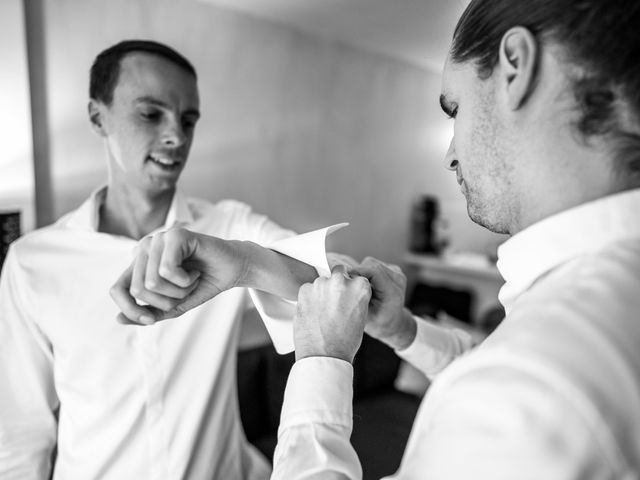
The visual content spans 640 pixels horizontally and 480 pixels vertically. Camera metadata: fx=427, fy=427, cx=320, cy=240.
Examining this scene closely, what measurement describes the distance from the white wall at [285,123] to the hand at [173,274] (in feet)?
0.73

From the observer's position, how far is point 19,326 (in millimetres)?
527

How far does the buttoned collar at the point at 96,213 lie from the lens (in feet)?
1.78

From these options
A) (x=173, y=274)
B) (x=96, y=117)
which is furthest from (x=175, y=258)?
(x=96, y=117)

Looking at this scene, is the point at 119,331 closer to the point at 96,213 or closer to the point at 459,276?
the point at 96,213

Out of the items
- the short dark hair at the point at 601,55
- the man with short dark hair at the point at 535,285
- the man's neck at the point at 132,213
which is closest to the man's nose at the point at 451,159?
the man with short dark hair at the point at 535,285

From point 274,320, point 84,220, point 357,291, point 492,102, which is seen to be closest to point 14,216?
point 84,220

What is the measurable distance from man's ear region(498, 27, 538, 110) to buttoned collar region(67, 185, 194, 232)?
0.40 m

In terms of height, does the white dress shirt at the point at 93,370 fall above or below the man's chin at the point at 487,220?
below

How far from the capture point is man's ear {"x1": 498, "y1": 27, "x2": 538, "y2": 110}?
0.90 feet

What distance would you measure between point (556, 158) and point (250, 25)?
0.45 m

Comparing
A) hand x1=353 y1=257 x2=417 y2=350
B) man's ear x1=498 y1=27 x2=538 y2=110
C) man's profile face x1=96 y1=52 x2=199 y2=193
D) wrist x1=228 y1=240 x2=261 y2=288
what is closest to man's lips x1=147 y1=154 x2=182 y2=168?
man's profile face x1=96 y1=52 x2=199 y2=193

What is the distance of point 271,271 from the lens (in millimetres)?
443

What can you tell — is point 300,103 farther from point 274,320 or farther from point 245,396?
point 245,396

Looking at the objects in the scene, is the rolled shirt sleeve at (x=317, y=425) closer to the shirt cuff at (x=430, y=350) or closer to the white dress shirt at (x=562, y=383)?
the white dress shirt at (x=562, y=383)
